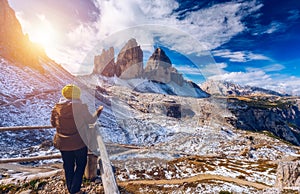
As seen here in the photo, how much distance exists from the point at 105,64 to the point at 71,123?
191 m

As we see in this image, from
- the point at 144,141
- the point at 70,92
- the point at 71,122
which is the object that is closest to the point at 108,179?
the point at 71,122

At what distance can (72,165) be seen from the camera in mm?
5930

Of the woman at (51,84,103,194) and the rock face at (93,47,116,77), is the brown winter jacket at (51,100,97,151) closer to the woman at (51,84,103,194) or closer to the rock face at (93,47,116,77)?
the woman at (51,84,103,194)

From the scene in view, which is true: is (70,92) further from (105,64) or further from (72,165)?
(105,64)

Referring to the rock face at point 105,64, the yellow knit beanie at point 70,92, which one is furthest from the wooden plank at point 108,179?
the rock face at point 105,64

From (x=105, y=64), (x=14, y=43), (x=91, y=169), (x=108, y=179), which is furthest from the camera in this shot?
(x=105, y=64)

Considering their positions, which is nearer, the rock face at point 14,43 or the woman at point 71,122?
the woman at point 71,122

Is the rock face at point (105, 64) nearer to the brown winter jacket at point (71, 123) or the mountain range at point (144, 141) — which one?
the mountain range at point (144, 141)

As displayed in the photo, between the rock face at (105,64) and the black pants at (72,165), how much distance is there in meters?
176

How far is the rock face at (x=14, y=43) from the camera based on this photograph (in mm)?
62078

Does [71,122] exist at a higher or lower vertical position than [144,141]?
higher

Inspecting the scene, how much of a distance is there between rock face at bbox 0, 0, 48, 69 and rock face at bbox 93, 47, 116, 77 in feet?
306

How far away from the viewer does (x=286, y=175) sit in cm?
1425

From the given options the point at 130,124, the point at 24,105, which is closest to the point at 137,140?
the point at 130,124
